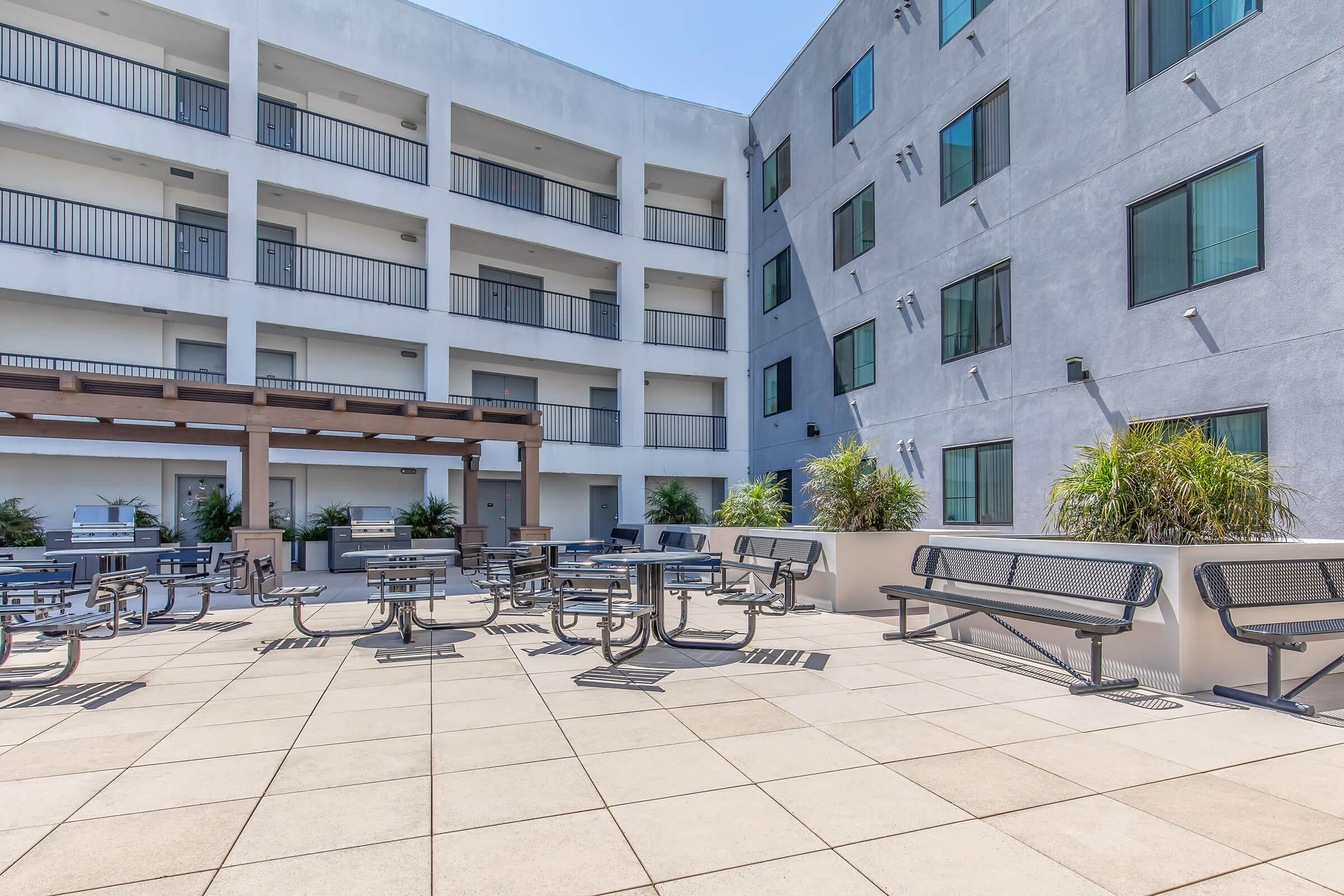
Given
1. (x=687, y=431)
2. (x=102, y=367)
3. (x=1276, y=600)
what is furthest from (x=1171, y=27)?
(x=102, y=367)

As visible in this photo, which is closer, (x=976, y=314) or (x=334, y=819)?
(x=334, y=819)

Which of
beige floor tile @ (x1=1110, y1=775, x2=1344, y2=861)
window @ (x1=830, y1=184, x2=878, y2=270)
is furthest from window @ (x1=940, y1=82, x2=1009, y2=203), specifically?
beige floor tile @ (x1=1110, y1=775, x2=1344, y2=861)

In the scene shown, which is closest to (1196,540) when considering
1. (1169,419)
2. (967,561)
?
(967,561)

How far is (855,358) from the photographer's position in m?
16.5

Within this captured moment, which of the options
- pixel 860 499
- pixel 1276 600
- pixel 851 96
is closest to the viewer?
pixel 1276 600

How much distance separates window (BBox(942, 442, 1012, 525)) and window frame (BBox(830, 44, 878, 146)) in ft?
26.5

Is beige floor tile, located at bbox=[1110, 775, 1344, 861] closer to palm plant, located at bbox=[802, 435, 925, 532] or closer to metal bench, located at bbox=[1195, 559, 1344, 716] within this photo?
metal bench, located at bbox=[1195, 559, 1344, 716]

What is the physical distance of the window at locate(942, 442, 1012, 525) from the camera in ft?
39.8

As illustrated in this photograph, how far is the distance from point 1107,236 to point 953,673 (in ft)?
24.8

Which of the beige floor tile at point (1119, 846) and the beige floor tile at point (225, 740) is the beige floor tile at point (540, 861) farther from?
the beige floor tile at point (225, 740)

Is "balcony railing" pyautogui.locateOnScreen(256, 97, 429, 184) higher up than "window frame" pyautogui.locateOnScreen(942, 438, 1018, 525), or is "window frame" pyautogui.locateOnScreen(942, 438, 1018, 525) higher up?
"balcony railing" pyautogui.locateOnScreen(256, 97, 429, 184)

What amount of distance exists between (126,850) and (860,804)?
3235mm

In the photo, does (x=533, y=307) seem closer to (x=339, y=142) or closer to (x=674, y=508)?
(x=339, y=142)

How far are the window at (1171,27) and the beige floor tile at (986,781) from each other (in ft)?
31.8
